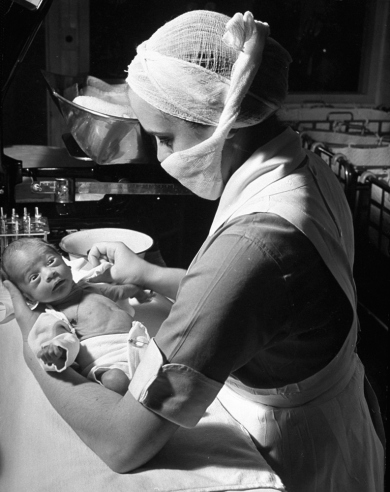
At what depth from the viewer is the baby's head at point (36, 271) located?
63cm

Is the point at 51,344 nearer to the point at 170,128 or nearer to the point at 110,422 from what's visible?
the point at 110,422

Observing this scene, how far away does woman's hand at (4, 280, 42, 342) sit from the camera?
589mm

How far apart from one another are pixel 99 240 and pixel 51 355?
286mm

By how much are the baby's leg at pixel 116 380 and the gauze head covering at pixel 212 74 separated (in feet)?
0.78

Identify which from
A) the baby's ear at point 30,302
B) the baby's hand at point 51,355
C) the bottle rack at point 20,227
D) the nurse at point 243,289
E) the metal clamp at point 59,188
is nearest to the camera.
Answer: the nurse at point 243,289

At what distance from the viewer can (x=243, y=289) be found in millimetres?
388

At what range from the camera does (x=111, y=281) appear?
2.29 feet

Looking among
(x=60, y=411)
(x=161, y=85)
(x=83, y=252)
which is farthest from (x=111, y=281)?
(x=161, y=85)

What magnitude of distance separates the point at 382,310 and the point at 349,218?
0.18 meters

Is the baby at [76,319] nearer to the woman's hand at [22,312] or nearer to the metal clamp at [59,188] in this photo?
the woman's hand at [22,312]

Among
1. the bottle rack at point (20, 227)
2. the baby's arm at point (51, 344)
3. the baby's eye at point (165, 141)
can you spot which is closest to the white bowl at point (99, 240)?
Result: the bottle rack at point (20, 227)

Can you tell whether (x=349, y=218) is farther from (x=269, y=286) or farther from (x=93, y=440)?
(x=93, y=440)

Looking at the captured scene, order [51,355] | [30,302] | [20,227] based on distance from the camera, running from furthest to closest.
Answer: [20,227] → [30,302] → [51,355]

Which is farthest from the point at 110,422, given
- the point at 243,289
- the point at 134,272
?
the point at 134,272
